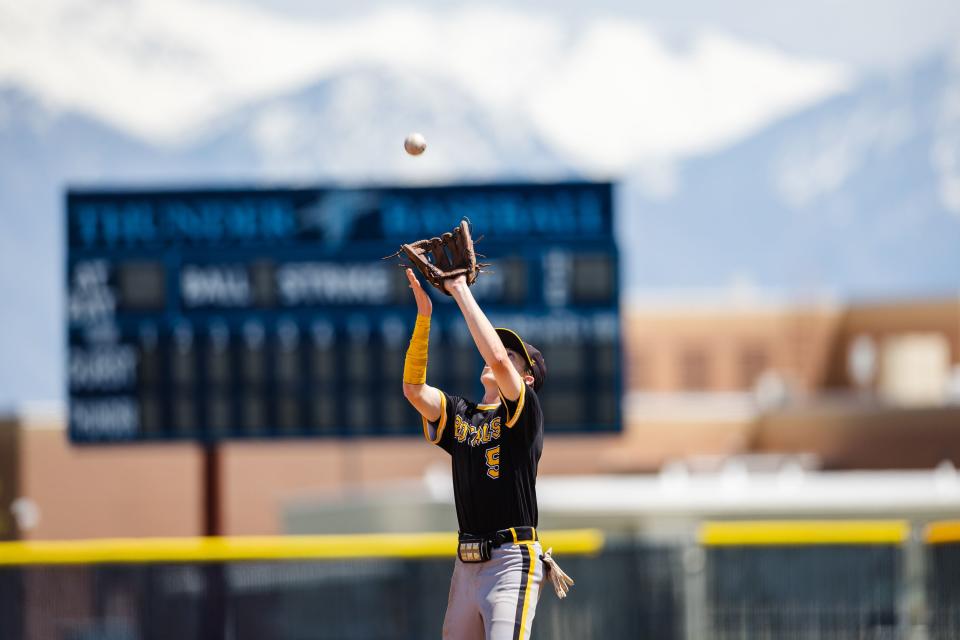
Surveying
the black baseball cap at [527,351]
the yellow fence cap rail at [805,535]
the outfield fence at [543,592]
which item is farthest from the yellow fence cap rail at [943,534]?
the black baseball cap at [527,351]

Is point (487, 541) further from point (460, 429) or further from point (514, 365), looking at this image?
point (514, 365)

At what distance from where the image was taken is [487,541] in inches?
262

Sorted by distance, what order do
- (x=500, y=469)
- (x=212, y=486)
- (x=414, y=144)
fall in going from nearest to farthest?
(x=500, y=469) < (x=414, y=144) < (x=212, y=486)

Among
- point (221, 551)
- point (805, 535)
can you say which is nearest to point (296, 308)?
point (221, 551)

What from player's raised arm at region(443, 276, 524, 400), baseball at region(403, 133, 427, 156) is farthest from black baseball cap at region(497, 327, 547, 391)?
baseball at region(403, 133, 427, 156)

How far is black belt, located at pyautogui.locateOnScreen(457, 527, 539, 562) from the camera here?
665cm

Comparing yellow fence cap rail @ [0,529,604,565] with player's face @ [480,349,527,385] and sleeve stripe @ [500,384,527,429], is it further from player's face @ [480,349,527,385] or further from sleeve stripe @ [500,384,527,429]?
sleeve stripe @ [500,384,527,429]

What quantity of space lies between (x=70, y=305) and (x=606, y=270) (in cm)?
599

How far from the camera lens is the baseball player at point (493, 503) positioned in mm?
6602

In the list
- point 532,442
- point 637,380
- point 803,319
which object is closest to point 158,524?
point 637,380

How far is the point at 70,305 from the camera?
1880cm

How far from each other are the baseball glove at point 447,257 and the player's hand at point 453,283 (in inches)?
0.5

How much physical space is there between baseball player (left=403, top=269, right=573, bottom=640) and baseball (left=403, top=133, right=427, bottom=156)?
40.3 inches

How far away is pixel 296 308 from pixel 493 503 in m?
12.5
